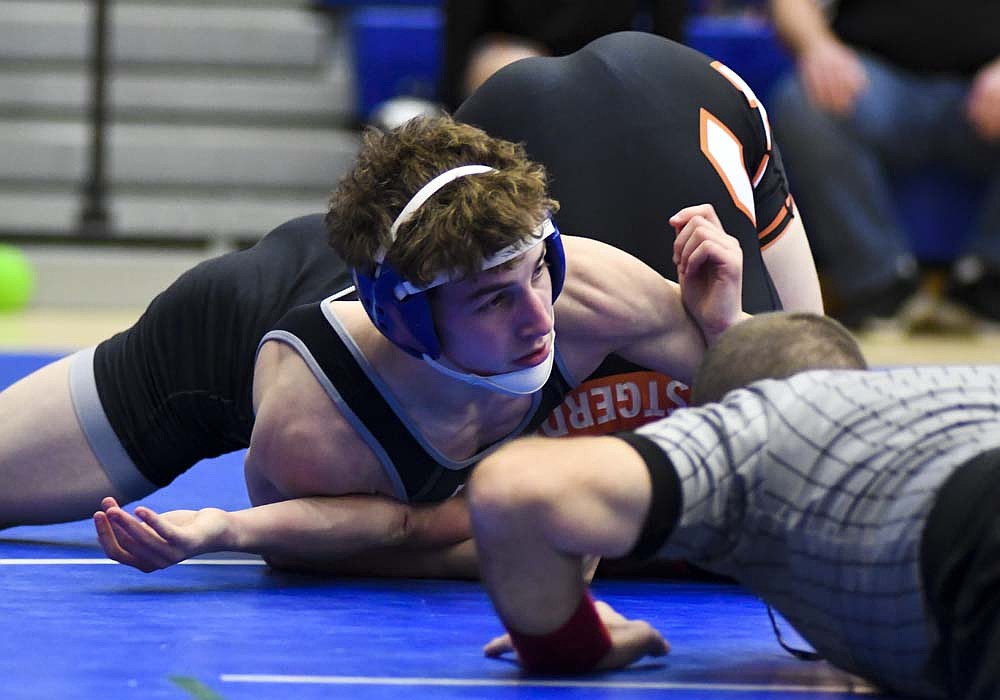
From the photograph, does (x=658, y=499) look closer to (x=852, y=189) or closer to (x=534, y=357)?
(x=534, y=357)

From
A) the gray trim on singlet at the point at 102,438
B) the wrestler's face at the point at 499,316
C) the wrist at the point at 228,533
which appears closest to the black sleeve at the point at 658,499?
the wrestler's face at the point at 499,316

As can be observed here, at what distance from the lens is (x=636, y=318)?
114 inches

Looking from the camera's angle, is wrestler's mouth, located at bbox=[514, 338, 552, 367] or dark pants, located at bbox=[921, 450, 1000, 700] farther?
wrestler's mouth, located at bbox=[514, 338, 552, 367]

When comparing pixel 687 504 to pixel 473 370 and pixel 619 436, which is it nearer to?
pixel 619 436

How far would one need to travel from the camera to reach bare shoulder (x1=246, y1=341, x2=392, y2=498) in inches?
110

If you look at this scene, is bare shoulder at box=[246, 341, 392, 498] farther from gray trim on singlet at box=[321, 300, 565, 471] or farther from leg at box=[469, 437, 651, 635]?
leg at box=[469, 437, 651, 635]

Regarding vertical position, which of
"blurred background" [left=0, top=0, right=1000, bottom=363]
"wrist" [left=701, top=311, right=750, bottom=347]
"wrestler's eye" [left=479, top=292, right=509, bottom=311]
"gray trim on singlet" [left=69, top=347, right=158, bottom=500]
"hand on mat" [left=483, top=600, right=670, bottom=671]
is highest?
"wrestler's eye" [left=479, top=292, right=509, bottom=311]

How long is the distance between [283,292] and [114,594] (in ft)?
2.20

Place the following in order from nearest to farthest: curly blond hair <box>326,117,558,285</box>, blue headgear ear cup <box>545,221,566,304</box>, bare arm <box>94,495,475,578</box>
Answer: curly blond hair <box>326,117,558,285</box>
blue headgear ear cup <box>545,221,566,304</box>
bare arm <box>94,495,475,578</box>

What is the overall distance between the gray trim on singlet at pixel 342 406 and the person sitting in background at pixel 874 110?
14.7ft

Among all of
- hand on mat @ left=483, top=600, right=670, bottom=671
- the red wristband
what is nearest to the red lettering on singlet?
hand on mat @ left=483, top=600, right=670, bottom=671

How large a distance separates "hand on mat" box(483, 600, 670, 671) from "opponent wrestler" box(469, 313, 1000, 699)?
17cm

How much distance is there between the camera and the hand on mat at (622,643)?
7.51 feet

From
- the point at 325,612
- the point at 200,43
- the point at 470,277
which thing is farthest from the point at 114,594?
the point at 200,43
